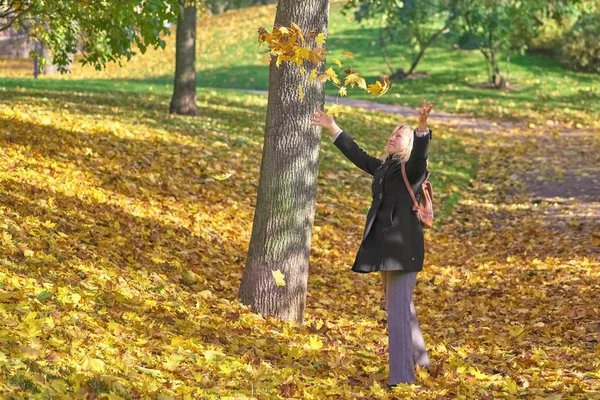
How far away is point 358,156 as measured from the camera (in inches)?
224

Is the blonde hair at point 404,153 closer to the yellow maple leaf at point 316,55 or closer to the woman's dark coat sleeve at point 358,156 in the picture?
the woman's dark coat sleeve at point 358,156

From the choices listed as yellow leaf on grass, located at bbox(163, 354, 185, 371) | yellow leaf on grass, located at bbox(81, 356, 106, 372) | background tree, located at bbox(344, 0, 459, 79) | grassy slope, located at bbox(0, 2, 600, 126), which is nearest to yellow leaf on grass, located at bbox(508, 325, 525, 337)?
yellow leaf on grass, located at bbox(163, 354, 185, 371)

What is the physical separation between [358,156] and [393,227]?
24.4 inches

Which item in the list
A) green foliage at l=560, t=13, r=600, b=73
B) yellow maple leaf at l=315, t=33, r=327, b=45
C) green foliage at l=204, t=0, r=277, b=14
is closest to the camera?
yellow maple leaf at l=315, t=33, r=327, b=45

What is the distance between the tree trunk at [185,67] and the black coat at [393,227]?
11.0m

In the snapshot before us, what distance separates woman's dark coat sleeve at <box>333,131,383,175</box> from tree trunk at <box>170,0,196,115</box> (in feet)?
34.6

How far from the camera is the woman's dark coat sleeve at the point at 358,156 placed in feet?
18.5

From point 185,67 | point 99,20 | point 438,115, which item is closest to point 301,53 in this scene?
point 99,20

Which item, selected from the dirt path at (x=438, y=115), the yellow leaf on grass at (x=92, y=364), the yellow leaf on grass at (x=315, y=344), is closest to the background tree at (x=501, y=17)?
the dirt path at (x=438, y=115)

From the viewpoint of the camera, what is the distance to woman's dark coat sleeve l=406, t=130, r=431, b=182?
5078mm

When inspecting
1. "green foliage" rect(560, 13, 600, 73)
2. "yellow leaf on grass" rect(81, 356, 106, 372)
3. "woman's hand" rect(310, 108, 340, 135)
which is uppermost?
"green foliage" rect(560, 13, 600, 73)

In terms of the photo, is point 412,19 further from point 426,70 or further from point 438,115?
point 438,115

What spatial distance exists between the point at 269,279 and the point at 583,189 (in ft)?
27.1

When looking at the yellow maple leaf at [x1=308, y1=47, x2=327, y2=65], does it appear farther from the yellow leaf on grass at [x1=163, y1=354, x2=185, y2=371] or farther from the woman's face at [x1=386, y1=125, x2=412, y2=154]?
the yellow leaf on grass at [x1=163, y1=354, x2=185, y2=371]
